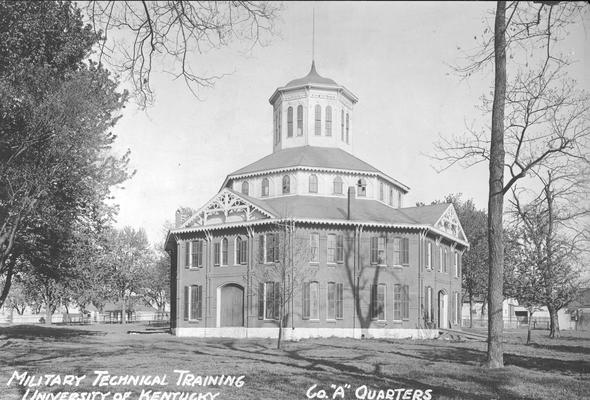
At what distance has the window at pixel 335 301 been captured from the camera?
1533 inches

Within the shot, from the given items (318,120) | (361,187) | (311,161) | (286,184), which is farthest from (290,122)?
(361,187)

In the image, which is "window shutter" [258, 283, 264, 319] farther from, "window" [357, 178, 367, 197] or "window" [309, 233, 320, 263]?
"window" [357, 178, 367, 197]

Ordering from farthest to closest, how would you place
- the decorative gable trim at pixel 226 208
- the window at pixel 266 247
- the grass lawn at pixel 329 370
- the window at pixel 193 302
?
1. the window at pixel 193 302
2. the decorative gable trim at pixel 226 208
3. the window at pixel 266 247
4. the grass lawn at pixel 329 370

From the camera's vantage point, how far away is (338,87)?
48.0m

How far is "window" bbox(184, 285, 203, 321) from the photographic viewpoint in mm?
41781

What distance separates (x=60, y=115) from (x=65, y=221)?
1064cm

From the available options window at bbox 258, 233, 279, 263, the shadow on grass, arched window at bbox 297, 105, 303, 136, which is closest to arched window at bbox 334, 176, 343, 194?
arched window at bbox 297, 105, 303, 136

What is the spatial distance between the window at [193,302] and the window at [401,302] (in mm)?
12284

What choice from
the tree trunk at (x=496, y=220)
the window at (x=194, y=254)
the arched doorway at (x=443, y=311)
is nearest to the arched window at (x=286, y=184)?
the window at (x=194, y=254)

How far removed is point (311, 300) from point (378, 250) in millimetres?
5273

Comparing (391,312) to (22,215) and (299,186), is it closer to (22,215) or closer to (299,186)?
(299,186)

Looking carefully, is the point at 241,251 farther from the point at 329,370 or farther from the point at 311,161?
the point at 329,370

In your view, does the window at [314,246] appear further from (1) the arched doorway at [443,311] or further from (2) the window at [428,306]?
(1) the arched doorway at [443,311]

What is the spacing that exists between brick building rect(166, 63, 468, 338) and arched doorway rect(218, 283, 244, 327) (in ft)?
0.21
